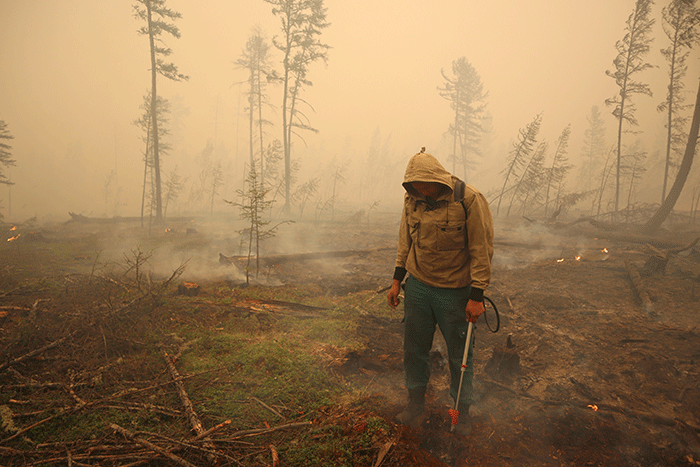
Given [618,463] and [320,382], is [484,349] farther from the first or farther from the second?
[320,382]

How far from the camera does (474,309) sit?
3.05 metres

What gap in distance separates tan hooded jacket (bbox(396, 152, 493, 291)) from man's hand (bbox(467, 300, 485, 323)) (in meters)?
0.17

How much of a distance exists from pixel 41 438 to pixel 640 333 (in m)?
9.08

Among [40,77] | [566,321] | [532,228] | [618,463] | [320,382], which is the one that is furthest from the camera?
[40,77]

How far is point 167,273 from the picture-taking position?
9.12 meters

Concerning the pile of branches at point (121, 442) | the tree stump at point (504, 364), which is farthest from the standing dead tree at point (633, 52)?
the pile of branches at point (121, 442)

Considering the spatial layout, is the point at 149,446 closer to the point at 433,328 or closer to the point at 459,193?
the point at 433,328

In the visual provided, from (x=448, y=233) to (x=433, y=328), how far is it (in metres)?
1.19

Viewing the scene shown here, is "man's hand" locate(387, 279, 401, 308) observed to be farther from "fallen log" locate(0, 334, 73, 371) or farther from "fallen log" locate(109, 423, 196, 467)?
"fallen log" locate(0, 334, 73, 371)

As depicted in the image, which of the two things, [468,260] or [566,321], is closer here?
[468,260]

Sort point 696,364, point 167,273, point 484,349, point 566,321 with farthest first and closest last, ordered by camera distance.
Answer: point 167,273 → point 566,321 → point 484,349 → point 696,364

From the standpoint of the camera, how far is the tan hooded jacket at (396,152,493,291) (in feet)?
10.1

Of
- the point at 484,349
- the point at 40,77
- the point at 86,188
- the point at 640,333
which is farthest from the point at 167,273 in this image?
the point at 40,77

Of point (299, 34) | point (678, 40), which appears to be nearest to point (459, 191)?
point (678, 40)
